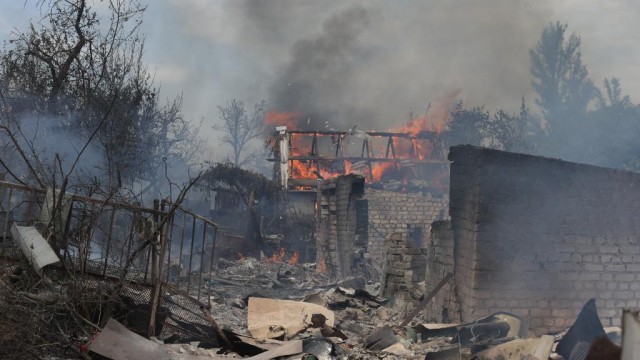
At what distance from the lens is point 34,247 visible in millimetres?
6121

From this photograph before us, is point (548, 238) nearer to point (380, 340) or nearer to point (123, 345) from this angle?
point (380, 340)

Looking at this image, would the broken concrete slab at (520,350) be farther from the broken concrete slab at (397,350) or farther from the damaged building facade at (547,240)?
the damaged building facade at (547,240)

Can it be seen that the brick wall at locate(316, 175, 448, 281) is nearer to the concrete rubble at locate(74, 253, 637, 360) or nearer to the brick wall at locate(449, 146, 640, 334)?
the concrete rubble at locate(74, 253, 637, 360)

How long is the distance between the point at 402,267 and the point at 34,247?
23.0 feet

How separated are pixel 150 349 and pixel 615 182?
6385 mm

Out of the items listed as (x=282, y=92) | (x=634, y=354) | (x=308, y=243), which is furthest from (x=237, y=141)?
(x=634, y=354)

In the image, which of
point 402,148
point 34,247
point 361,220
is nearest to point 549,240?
point 34,247

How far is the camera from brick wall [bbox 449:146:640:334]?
320 inches

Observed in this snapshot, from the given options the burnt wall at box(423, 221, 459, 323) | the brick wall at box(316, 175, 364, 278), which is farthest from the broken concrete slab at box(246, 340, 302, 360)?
the brick wall at box(316, 175, 364, 278)

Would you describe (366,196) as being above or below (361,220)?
above

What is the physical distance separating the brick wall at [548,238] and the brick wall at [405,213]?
951 centimetres

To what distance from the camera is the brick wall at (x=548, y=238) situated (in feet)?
26.7

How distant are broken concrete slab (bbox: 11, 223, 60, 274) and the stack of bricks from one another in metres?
6.57

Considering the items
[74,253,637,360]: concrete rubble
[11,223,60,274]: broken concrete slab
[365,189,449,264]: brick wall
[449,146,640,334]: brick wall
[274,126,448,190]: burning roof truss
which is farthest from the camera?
[274,126,448,190]: burning roof truss
